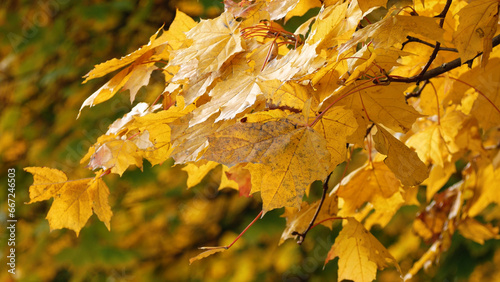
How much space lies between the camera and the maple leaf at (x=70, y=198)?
30.2 inches

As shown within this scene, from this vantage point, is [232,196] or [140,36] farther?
[232,196]

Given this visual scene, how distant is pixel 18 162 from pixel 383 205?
2275 mm

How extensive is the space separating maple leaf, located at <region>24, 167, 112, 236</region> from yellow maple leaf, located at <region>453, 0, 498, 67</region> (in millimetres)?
564

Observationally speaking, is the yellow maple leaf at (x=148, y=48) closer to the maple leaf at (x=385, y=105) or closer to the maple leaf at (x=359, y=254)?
the maple leaf at (x=385, y=105)

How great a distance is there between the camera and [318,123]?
1.89 feet

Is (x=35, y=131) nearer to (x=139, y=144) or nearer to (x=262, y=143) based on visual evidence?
(x=139, y=144)

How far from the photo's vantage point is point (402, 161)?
2.02 ft

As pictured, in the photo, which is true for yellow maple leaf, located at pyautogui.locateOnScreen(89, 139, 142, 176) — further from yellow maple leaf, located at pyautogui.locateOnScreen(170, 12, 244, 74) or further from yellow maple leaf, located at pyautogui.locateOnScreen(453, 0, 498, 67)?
yellow maple leaf, located at pyautogui.locateOnScreen(453, 0, 498, 67)

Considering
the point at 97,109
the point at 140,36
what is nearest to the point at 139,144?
the point at 97,109

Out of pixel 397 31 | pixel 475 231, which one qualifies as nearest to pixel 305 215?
pixel 397 31

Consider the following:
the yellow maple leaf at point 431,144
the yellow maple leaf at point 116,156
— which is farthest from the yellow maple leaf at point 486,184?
the yellow maple leaf at point 116,156

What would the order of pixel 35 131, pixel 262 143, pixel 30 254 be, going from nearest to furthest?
pixel 262 143
pixel 30 254
pixel 35 131

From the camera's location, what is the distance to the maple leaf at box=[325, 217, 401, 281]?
0.83m

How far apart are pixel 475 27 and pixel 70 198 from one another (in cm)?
65
